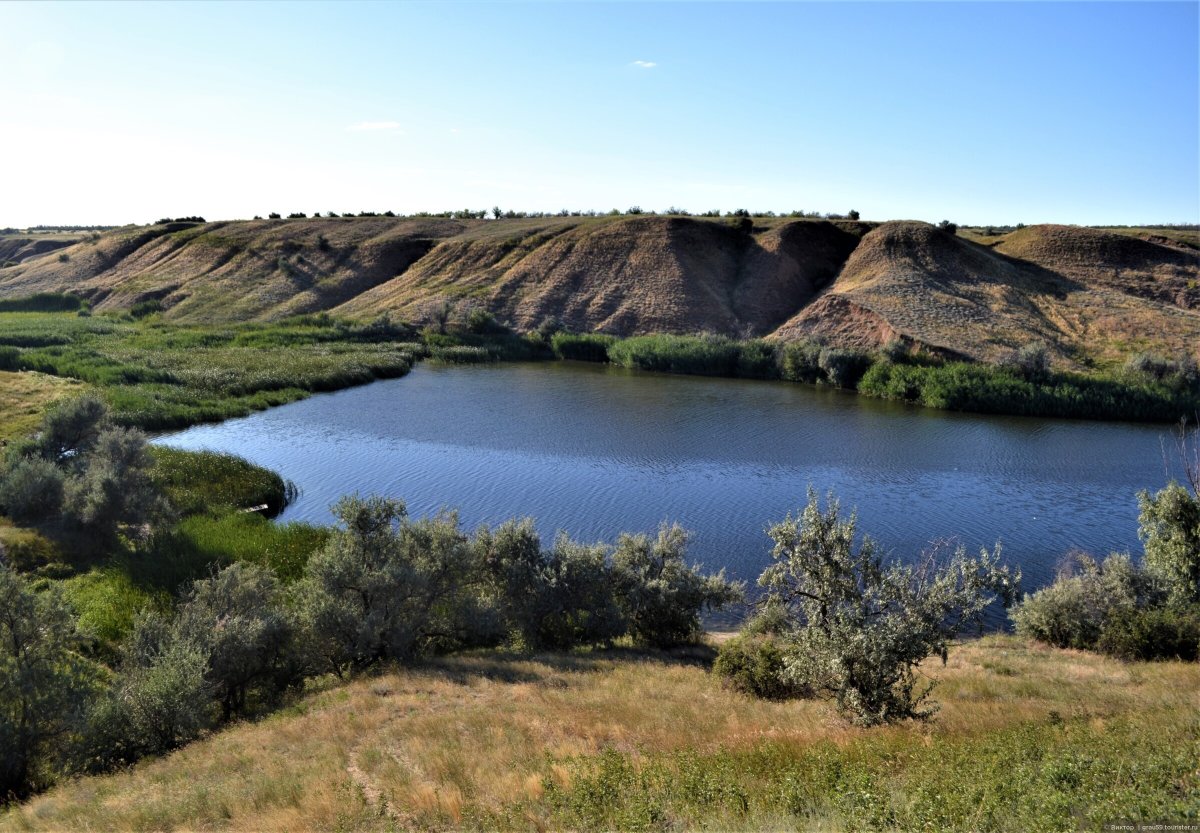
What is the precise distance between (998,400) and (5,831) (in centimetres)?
5489

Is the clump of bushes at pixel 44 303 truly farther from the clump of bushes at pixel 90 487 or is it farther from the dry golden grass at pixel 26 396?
the clump of bushes at pixel 90 487

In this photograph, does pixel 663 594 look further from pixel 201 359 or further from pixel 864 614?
pixel 201 359

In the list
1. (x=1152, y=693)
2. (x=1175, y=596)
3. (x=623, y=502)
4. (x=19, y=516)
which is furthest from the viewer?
(x=623, y=502)

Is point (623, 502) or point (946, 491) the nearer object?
point (623, 502)

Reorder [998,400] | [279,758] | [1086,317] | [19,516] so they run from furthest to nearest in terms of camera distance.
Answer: [1086,317] → [998,400] → [19,516] → [279,758]

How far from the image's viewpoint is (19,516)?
2561 cm

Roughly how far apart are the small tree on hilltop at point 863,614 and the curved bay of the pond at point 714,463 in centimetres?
1007

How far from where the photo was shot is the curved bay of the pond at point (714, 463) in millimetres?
28469

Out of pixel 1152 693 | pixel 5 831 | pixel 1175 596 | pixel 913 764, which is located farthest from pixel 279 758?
pixel 1175 596

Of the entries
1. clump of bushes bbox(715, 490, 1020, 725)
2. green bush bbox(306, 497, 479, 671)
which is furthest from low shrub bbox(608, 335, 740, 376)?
clump of bushes bbox(715, 490, 1020, 725)

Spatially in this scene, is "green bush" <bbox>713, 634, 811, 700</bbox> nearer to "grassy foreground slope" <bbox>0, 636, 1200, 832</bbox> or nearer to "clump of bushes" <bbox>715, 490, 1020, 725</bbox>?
"grassy foreground slope" <bbox>0, 636, 1200, 832</bbox>

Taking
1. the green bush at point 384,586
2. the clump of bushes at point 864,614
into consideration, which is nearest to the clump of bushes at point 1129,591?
the clump of bushes at point 864,614

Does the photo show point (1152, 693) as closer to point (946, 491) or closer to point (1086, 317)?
point (946, 491)

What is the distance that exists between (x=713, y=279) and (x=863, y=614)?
7320cm
